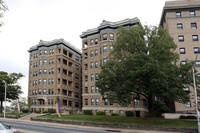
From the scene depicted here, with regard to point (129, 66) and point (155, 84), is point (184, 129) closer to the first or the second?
point (155, 84)

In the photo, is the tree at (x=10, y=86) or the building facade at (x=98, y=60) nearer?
the building facade at (x=98, y=60)

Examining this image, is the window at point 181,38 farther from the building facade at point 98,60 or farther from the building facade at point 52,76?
the building facade at point 52,76

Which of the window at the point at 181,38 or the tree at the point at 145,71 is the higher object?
the window at the point at 181,38

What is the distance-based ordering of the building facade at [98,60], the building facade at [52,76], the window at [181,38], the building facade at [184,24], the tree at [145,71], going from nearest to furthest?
1. the tree at [145,71]
2. the building facade at [184,24]
3. the window at [181,38]
4. the building facade at [98,60]
5. the building facade at [52,76]

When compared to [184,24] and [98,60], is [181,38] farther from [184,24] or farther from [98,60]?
[98,60]

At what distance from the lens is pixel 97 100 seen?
49281 mm

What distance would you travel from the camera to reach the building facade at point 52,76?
5781cm

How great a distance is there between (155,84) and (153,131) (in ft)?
19.4

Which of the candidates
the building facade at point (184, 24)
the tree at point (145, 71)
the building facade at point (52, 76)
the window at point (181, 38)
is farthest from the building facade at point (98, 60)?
the tree at point (145, 71)

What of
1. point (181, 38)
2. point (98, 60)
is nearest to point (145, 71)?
point (181, 38)

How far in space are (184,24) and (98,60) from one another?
22090mm

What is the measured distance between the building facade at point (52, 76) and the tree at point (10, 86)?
712 centimetres

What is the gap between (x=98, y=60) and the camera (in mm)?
51219

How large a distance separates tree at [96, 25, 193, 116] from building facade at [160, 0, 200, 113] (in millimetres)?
14143
